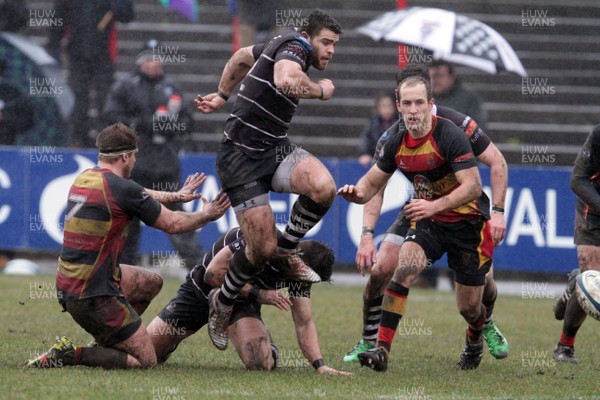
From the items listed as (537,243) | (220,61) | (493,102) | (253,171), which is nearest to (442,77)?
(537,243)

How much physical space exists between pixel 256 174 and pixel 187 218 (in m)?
0.63

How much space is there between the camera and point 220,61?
19.3 m

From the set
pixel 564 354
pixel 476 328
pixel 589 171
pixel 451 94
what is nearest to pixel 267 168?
pixel 476 328

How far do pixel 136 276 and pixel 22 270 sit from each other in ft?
21.6

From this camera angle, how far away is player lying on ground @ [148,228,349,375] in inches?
334

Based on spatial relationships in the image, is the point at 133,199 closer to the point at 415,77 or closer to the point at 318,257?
the point at 318,257

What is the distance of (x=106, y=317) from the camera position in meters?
8.16

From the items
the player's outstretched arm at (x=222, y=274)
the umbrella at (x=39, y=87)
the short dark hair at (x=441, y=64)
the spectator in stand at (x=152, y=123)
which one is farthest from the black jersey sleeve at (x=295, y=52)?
the umbrella at (x=39, y=87)

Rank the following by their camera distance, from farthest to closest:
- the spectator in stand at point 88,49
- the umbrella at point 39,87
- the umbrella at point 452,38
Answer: the spectator in stand at point 88,49
the umbrella at point 39,87
the umbrella at point 452,38

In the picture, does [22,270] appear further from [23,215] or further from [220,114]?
[220,114]

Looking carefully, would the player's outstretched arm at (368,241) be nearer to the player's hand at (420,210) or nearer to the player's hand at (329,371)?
the player's hand at (420,210)

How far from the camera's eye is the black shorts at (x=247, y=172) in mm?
8492

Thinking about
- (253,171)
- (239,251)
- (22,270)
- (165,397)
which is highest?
(253,171)

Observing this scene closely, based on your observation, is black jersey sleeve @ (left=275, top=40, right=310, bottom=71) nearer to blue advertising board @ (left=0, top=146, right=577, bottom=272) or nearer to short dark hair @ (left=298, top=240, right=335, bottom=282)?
short dark hair @ (left=298, top=240, right=335, bottom=282)
